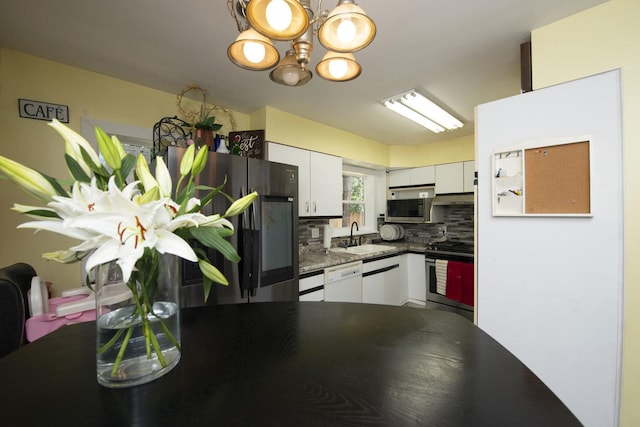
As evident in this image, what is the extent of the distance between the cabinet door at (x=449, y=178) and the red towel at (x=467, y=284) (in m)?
1.07

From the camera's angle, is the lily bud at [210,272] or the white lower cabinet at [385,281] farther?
the white lower cabinet at [385,281]

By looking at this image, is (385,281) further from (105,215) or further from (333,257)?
(105,215)

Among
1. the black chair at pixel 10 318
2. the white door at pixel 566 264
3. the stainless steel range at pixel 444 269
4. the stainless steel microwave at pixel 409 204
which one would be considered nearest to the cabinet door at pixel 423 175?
the stainless steel microwave at pixel 409 204

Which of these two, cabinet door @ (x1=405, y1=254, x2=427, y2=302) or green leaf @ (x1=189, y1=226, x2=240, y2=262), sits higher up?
green leaf @ (x1=189, y1=226, x2=240, y2=262)

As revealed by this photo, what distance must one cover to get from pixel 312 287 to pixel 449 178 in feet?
8.20

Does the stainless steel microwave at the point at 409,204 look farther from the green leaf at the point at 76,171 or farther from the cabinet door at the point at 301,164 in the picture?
the green leaf at the point at 76,171

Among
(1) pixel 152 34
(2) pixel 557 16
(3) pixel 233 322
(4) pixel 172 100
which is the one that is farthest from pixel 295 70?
(4) pixel 172 100

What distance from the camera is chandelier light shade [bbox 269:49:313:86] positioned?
1.04m

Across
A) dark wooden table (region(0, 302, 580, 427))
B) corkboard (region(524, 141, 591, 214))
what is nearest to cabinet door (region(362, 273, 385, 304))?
corkboard (region(524, 141, 591, 214))

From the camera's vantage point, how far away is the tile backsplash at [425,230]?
10.4 feet

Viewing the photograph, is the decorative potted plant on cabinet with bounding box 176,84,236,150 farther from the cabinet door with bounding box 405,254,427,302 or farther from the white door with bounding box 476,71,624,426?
the cabinet door with bounding box 405,254,427,302

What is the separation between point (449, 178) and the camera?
138 inches

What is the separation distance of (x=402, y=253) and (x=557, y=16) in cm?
278

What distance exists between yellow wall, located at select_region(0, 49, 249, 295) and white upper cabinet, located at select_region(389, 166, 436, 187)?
354cm
